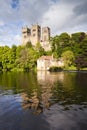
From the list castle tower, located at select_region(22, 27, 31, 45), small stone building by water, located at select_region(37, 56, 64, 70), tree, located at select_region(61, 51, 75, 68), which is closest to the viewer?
tree, located at select_region(61, 51, 75, 68)

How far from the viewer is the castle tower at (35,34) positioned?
160 m

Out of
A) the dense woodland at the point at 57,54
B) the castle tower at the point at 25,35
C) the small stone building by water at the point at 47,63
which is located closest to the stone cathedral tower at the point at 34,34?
the castle tower at the point at 25,35

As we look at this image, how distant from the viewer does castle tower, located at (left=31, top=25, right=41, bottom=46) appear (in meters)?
160

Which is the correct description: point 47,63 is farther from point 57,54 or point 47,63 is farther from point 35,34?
point 35,34

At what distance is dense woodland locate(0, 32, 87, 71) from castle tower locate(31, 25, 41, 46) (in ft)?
154

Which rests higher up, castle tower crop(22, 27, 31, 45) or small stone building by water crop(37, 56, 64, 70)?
castle tower crop(22, 27, 31, 45)

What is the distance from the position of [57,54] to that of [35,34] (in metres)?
62.6

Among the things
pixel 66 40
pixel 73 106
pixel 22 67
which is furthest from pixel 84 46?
pixel 73 106

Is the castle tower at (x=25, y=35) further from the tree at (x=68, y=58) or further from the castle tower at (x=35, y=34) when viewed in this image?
the tree at (x=68, y=58)

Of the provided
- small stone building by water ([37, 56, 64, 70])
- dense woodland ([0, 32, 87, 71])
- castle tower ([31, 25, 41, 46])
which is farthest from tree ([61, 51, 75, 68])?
castle tower ([31, 25, 41, 46])

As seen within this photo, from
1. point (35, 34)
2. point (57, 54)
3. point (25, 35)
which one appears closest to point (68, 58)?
point (57, 54)

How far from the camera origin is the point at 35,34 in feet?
534

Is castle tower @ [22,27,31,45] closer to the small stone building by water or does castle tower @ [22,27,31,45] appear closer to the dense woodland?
the dense woodland

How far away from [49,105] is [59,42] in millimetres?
93839
